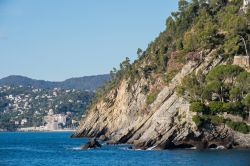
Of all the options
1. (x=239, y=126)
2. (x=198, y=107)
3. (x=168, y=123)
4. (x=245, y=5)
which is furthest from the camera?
(x=245, y=5)

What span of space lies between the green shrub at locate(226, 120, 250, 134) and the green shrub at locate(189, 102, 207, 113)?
13.1 ft

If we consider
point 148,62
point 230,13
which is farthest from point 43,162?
point 148,62

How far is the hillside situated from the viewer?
3647 inches

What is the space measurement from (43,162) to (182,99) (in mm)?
27743

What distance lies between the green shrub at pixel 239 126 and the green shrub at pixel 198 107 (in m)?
3.99

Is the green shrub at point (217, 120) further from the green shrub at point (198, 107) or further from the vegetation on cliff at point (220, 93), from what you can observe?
the green shrub at point (198, 107)

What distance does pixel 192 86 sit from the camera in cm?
9969

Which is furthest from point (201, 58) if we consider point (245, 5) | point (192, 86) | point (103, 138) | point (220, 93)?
point (103, 138)

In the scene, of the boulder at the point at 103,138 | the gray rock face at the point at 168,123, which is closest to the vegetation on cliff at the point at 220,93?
the gray rock face at the point at 168,123

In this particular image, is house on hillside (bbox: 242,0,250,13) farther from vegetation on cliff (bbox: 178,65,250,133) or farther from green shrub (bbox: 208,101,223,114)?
green shrub (bbox: 208,101,223,114)

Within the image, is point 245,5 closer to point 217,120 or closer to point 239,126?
point 217,120

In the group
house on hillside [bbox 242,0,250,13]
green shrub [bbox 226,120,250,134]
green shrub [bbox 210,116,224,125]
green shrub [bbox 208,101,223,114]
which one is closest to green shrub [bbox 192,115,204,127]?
green shrub [bbox 210,116,224,125]

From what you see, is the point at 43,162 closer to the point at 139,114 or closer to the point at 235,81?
the point at 235,81

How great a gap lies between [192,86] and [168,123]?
23.6 feet
